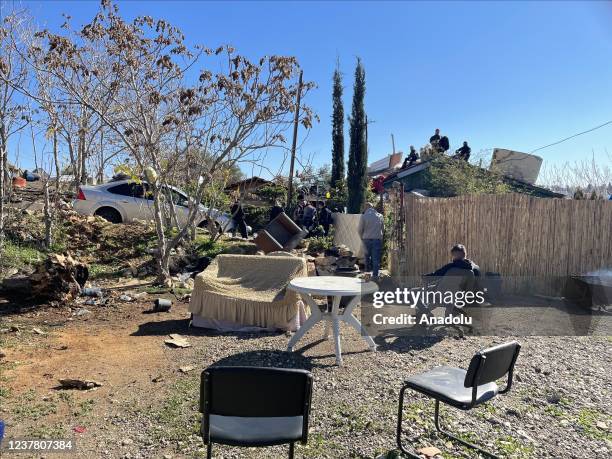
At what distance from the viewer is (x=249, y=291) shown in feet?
20.4

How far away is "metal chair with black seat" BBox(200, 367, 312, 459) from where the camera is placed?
7.47 feet

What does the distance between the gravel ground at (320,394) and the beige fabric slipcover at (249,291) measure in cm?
29

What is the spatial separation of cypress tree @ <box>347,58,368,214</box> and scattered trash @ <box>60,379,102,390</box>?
46.4 feet

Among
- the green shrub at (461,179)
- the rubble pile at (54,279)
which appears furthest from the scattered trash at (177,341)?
the green shrub at (461,179)

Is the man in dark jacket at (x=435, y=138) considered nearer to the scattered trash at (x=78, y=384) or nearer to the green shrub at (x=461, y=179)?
the green shrub at (x=461, y=179)

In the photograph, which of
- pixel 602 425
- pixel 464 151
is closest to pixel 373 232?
pixel 602 425

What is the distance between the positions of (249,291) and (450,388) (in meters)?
3.57

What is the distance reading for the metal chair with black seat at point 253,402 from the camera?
89.7 inches

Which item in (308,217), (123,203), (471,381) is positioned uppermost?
(123,203)

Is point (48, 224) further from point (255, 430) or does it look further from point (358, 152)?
point (358, 152)

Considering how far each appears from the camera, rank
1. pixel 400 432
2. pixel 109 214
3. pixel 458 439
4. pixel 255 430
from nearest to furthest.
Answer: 1. pixel 255 430
2. pixel 400 432
3. pixel 458 439
4. pixel 109 214

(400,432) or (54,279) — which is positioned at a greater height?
(54,279)

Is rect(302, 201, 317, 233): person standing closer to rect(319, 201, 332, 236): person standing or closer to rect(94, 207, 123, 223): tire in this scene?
rect(319, 201, 332, 236): person standing

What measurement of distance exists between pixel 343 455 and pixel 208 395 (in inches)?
50.3
